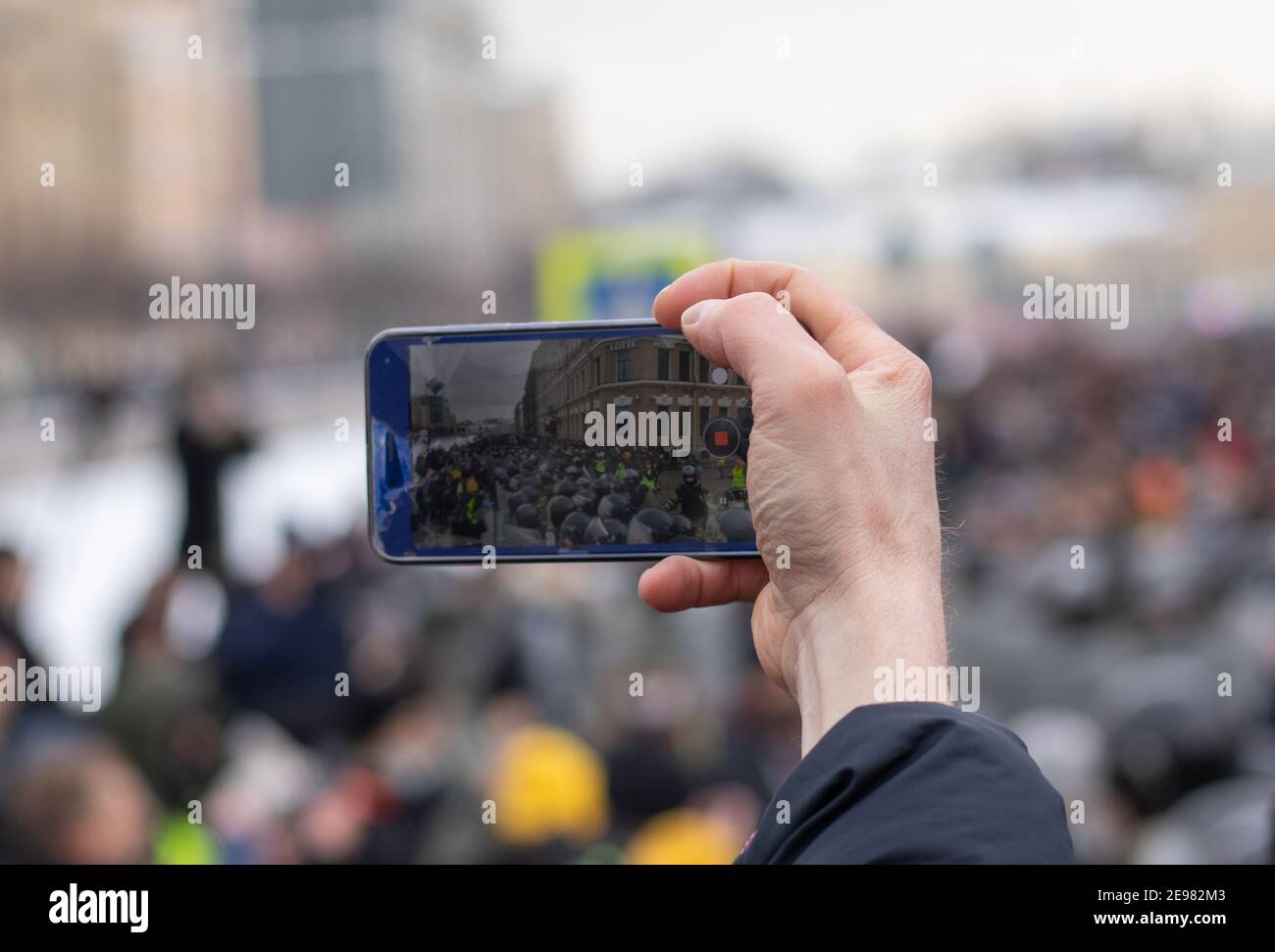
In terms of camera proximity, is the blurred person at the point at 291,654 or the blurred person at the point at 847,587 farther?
the blurred person at the point at 291,654

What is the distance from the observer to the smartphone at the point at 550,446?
62.3 inches

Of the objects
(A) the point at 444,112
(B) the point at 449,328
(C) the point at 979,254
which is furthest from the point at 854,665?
(A) the point at 444,112

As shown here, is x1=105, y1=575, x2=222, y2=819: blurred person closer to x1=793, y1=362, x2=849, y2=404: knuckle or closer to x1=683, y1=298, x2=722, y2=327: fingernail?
x1=683, y1=298, x2=722, y2=327: fingernail

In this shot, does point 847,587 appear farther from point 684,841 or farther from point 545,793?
point 545,793

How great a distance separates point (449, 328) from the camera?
1.59 m

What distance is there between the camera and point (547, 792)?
13.4ft

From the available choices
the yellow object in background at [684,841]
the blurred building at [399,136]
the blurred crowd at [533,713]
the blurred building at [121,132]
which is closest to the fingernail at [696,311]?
the blurred crowd at [533,713]

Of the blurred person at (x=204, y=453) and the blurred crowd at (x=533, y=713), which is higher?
the blurred person at (x=204, y=453)

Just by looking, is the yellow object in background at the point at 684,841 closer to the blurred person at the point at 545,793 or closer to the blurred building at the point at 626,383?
the blurred person at the point at 545,793

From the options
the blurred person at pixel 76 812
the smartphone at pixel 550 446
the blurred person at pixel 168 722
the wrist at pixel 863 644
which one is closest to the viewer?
the wrist at pixel 863 644

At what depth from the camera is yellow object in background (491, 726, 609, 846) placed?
392cm

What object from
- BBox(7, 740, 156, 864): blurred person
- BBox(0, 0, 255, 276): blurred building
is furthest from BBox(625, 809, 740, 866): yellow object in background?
BBox(0, 0, 255, 276): blurred building
